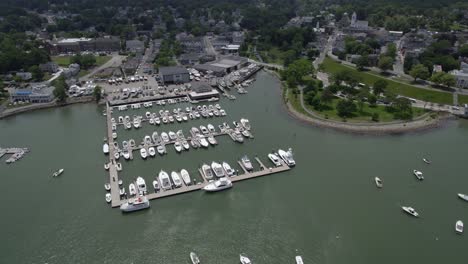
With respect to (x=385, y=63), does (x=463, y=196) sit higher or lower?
lower

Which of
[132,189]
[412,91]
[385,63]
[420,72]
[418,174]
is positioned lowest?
[132,189]

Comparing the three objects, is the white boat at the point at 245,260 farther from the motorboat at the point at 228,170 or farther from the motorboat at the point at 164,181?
the motorboat at the point at 164,181

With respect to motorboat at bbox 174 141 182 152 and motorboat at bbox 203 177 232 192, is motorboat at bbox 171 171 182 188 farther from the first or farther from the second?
motorboat at bbox 174 141 182 152

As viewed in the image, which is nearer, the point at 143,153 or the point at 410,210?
the point at 410,210

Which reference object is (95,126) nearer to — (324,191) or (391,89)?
(324,191)

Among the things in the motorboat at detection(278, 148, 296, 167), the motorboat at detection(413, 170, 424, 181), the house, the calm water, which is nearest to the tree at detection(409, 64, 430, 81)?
the calm water

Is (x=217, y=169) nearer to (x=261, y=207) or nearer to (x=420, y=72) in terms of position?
(x=261, y=207)

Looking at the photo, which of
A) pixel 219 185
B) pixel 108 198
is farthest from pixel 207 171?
pixel 108 198
